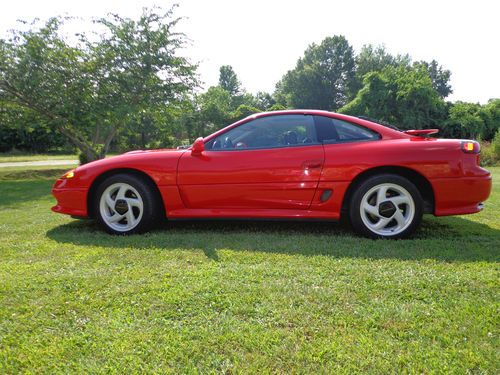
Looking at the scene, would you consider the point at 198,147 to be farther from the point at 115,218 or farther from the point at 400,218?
the point at 400,218

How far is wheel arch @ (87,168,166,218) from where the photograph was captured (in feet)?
12.3

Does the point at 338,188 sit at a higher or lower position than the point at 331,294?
higher

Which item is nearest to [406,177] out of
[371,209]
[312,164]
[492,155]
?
[371,209]

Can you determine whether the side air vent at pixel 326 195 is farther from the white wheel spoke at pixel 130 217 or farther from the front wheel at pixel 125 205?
the white wheel spoke at pixel 130 217

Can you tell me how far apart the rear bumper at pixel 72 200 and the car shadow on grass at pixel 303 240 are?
0.78 feet

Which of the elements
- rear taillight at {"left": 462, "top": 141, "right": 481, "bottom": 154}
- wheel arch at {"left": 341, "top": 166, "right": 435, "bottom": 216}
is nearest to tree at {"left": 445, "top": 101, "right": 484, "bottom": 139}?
rear taillight at {"left": 462, "top": 141, "right": 481, "bottom": 154}

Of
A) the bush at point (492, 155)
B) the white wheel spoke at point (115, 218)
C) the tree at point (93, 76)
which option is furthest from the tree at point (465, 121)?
the white wheel spoke at point (115, 218)

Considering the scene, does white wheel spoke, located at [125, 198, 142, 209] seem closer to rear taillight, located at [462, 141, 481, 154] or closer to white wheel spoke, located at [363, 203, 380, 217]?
white wheel spoke, located at [363, 203, 380, 217]

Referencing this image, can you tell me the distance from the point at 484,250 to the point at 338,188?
1.32 meters

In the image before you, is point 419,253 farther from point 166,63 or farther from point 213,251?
point 166,63

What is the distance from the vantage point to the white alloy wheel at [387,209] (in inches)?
132

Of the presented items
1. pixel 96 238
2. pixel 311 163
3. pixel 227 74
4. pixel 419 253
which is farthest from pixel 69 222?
pixel 227 74

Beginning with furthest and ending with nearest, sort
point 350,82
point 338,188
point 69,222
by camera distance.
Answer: point 350,82 → point 69,222 → point 338,188

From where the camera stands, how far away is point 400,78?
2933 cm
